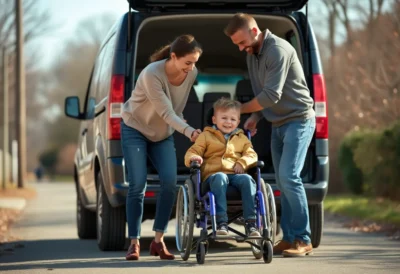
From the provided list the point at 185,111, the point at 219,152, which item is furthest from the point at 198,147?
the point at 185,111

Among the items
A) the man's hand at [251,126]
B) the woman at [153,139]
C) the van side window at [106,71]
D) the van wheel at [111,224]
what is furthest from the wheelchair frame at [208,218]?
the van side window at [106,71]

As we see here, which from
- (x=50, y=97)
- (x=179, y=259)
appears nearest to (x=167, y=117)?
(x=179, y=259)

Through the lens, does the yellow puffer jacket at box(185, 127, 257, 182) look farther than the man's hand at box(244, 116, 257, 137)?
No

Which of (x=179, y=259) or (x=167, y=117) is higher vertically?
(x=167, y=117)

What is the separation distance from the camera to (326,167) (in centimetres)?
990

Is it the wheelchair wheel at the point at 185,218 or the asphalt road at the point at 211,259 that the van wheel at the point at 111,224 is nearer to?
the asphalt road at the point at 211,259

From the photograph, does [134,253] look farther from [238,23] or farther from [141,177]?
[238,23]

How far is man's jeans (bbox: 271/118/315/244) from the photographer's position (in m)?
9.20

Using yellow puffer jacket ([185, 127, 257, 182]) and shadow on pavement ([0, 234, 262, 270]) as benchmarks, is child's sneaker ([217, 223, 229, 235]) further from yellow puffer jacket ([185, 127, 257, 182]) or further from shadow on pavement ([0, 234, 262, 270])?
yellow puffer jacket ([185, 127, 257, 182])

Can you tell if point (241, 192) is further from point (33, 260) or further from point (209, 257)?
point (33, 260)

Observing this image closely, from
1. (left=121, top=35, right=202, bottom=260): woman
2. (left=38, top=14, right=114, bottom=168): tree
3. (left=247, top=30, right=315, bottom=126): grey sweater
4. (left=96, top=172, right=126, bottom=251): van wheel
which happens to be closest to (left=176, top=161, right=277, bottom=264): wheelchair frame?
(left=121, top=35, right=202, bottom=260): woman

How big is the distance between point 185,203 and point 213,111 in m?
0.90

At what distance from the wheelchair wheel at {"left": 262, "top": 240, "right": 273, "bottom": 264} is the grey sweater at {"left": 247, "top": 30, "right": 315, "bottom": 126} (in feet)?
3.59

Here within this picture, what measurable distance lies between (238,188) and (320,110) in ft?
5.05
